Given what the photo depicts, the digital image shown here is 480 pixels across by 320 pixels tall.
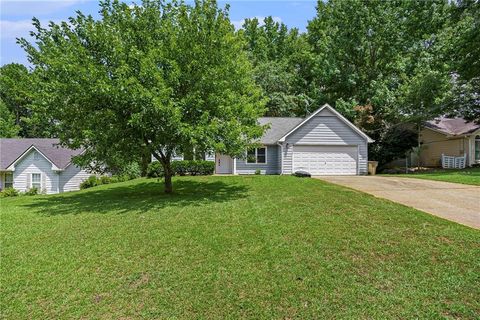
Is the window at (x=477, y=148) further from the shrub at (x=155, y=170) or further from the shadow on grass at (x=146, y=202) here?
the shrub at (x=155, y=170)

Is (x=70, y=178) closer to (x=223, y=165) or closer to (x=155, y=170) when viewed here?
(x=155, y=170)

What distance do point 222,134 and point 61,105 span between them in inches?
225

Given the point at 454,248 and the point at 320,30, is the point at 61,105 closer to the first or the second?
the point at 454,248

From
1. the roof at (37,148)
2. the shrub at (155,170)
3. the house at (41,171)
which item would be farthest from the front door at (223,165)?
the house at (41,171)

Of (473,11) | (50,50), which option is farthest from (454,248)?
(473,11)

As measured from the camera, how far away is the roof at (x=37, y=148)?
22.2 metres

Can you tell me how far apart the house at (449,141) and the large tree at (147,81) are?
20757 millimetres

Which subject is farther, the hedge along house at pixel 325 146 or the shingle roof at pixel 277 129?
the shingle roof at pixel 277 129

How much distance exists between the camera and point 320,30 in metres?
29.7

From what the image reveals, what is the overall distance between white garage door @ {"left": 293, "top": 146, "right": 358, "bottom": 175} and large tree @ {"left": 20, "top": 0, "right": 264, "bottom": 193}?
31.2 ft

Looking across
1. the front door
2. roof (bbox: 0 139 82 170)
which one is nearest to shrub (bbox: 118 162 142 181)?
roof (bbox: 0 139 82 170)

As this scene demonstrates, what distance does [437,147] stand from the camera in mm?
26344

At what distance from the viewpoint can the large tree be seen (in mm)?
9648

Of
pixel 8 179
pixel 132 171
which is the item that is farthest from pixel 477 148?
pixel 8 179
